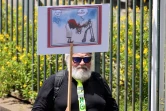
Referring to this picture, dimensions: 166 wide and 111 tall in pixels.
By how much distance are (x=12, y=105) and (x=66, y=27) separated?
3.28m

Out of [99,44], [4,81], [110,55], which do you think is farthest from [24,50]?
[99,44]

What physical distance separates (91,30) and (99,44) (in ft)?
0.46

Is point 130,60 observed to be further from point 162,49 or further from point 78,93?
point 78,93

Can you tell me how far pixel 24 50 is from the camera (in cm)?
889

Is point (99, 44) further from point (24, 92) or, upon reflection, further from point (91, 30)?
point (24, 92)

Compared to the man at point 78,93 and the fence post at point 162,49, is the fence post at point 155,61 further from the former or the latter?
the man at point 78,93

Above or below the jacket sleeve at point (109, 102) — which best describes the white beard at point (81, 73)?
above

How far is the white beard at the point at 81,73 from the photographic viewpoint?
18.2 ft

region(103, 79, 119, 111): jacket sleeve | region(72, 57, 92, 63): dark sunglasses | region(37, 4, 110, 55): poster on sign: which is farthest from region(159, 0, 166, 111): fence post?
region(72, 57, 92, 63): dark sunglasses

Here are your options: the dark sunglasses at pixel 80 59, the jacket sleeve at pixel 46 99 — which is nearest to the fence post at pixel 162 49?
the dark sunglasses at pixel 80 59

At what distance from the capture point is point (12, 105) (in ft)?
28.2

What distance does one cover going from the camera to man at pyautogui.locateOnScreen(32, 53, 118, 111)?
5.53 meters

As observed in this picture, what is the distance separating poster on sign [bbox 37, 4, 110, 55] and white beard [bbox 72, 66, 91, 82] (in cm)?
15

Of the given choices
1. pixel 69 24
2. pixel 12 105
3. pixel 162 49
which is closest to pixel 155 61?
pixel 162 49
